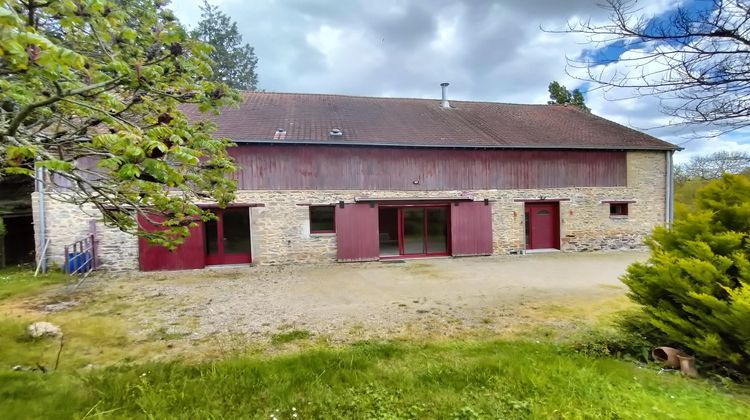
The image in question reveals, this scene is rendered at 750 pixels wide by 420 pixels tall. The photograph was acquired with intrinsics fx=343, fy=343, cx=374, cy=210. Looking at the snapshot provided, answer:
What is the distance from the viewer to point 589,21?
3.21 metres

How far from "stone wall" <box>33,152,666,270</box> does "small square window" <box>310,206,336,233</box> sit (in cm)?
24

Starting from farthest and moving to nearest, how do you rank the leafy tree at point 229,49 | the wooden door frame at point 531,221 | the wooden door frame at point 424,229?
the leafy tree at point 229,49 → the wooden door frame at point 531,221 → the wooden door frame at point 424,229

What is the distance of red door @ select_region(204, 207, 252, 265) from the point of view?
35.7ft

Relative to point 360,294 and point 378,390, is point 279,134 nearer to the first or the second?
point 360,294

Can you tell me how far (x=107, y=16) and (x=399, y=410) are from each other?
147 inches

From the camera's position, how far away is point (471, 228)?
1232 centimetres

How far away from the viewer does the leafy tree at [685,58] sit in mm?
2750

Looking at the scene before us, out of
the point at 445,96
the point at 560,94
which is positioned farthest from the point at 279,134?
the point at 560,94

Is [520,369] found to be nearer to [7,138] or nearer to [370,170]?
[7,138]

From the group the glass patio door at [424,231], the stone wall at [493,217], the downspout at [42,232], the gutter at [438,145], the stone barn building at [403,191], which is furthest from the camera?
the glass patio door at [424,231]

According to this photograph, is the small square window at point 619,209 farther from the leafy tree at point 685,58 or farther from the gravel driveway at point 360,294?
the leafy tree at point 685,58

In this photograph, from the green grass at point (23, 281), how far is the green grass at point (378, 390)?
617 cm

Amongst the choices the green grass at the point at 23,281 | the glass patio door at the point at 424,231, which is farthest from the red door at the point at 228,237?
the glass patio door at the point at 424,231

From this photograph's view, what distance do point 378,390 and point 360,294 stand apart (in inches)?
171
